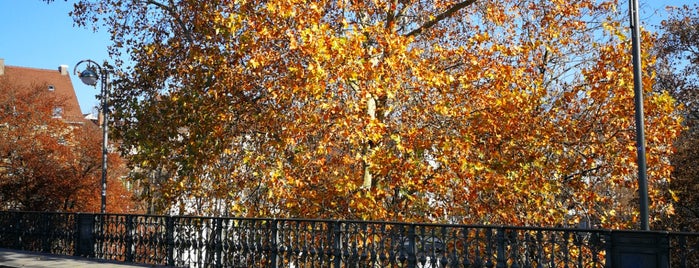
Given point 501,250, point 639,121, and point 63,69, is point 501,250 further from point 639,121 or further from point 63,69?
point 63,69

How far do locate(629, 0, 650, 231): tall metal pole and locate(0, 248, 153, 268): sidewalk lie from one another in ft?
33.5

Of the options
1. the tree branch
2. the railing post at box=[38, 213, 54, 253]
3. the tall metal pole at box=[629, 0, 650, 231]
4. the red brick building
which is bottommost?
the railing post at box=[38, 213, 54, 253]

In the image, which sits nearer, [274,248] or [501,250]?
[501,250]

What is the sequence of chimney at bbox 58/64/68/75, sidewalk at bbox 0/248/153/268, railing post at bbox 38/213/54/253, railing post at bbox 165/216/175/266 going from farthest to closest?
chimney at bbox 58/64/68/75 < railing post at bbox 38/213/54/253 < sidewalk at bbox 0/248/153/268 < railing post at bbox 165/216/175/266

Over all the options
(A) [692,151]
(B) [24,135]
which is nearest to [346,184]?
(A) [692,151]

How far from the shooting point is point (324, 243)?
12.5m

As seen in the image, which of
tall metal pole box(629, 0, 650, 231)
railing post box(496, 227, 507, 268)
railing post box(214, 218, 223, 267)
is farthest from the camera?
railing post box(214, 218, 223, 267)

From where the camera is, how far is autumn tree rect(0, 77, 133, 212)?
120 ft

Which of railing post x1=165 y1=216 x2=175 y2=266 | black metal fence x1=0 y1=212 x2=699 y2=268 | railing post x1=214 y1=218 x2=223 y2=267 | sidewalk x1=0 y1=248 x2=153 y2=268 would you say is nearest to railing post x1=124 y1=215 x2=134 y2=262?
black metal fence x1=0 y1=212 x2=699 y2=268

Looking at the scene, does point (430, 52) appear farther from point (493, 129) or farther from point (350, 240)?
point (350, 240)

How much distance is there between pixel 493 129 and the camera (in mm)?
18891

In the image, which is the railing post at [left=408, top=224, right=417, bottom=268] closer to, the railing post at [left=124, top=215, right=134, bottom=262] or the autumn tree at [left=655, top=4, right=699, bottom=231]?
the railing post at [left=124, top=215, right=134, bottom=262]

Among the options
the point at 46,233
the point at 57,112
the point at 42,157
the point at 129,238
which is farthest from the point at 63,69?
the point at 129,238

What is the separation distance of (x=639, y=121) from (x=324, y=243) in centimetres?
571
